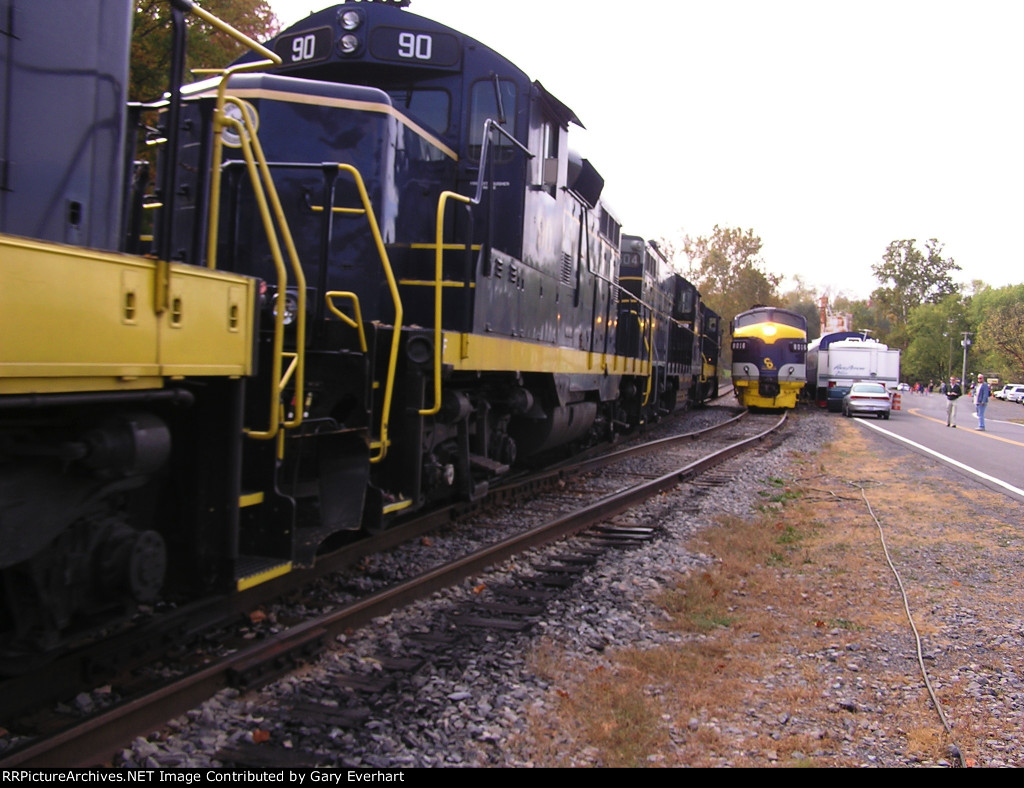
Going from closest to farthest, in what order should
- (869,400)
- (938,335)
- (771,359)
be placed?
(771,359)
(869,400)
(938,335)

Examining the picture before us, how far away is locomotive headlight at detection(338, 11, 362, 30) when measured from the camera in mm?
6203

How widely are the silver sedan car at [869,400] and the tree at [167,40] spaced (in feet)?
66.8

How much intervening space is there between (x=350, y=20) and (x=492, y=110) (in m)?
1.29

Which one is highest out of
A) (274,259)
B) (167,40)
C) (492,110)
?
(167,40)

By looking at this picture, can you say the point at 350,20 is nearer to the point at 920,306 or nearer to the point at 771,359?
the point at 771,359

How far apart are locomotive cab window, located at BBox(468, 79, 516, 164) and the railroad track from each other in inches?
119

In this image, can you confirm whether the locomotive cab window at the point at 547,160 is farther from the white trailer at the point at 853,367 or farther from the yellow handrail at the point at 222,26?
the white trailer at the point at 853,367

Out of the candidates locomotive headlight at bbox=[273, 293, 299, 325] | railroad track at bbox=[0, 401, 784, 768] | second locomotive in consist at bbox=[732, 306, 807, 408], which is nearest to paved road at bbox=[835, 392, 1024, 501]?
second locomotive in consist at bbox=[732, 306, 807, 408]

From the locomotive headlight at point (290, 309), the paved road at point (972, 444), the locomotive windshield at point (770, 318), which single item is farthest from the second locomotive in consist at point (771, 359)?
the locomotive headlight at point (290, 309)

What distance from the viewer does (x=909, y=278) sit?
3605 inches

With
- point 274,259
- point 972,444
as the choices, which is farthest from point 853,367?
point 274,259

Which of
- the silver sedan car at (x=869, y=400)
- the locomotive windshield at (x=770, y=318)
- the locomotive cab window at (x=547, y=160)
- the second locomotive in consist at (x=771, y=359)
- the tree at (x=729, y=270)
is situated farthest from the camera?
the tree at (x=729, y=270)

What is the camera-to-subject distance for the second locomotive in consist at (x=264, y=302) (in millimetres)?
2760
